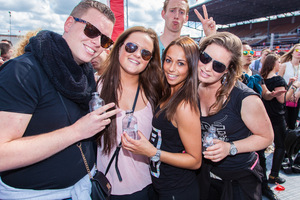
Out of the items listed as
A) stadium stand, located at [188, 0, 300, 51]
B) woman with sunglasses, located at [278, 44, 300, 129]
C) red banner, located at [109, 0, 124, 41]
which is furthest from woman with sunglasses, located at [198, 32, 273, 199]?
stadium stand, located at [188, 0, 300, 51]

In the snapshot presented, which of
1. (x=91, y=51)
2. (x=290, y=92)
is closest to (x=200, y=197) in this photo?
(x=91, y=51)

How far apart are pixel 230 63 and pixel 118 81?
1274mm

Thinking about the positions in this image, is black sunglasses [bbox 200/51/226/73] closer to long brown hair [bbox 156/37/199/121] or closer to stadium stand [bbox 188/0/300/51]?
long brown hair [bbox 156/37/199/121]

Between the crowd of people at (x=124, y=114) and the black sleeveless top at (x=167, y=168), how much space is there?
1cm

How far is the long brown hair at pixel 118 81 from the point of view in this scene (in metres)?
2.01

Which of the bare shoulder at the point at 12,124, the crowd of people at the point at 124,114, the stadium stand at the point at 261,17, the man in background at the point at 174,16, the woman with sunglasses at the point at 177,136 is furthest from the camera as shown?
the stadium stand at the point at 261,17

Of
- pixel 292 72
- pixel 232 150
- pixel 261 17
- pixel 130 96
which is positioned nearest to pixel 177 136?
pixel 232 150

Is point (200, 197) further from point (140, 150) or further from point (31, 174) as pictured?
point (31, 174)

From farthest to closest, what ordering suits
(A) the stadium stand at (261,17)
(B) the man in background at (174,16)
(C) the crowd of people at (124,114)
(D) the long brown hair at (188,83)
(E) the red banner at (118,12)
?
(A) the stadium stand at (261,17), (E) the red banner at (118,12), (B) the man in background at (174,16), (D) the long brown hair at (188,83), (C) the crowd of people at (124,114)

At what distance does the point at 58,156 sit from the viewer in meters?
1.43

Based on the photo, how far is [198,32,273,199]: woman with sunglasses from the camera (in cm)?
187

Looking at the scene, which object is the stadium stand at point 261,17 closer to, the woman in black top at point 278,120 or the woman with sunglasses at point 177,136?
the woman in black top at point 278,120

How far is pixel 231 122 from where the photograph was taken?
1.92 metres

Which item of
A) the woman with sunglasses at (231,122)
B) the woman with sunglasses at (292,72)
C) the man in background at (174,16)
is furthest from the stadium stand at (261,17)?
the woman with sunglasses at (231,122)
